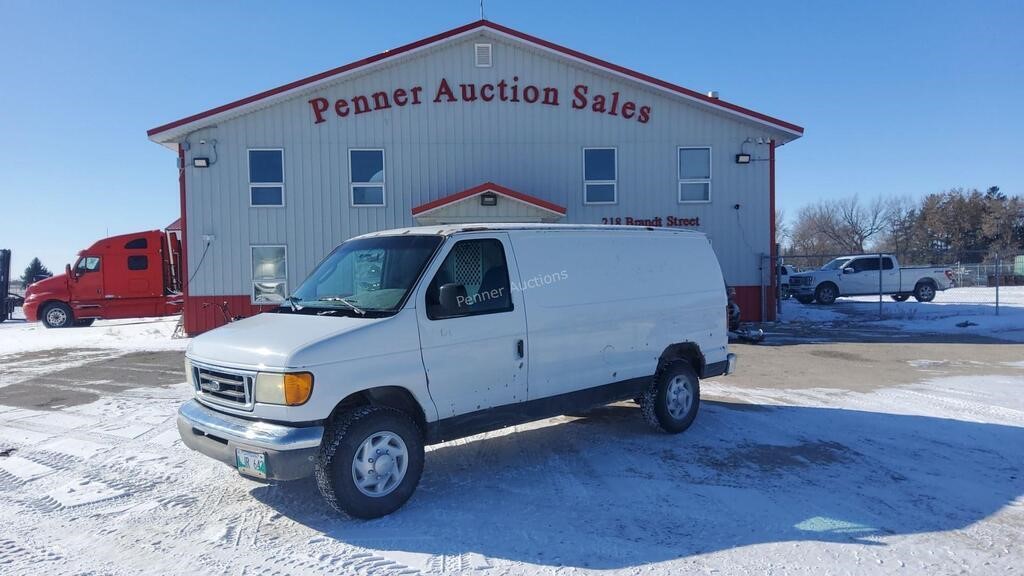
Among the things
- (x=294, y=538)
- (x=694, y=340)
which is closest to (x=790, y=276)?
(x=694, y=340)

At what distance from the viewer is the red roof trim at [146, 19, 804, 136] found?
51.0 ft

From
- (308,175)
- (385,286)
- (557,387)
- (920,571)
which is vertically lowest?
(920,571)

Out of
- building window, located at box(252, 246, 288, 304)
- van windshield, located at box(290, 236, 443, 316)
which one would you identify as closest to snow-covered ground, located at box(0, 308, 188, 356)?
building window, located at box(252, 246, 288, 304)

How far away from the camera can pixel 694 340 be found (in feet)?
22.7

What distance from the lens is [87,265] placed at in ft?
62.6

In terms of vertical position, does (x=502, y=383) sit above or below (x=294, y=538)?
above

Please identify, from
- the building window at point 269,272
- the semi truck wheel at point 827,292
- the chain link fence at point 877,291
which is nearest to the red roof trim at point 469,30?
the building window at point 269,272

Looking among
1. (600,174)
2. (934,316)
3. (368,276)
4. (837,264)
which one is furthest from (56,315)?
(837,264)

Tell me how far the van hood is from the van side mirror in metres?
0.46

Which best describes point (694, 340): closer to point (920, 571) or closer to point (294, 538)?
point (920, 571)

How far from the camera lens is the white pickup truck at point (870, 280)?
77.1ft

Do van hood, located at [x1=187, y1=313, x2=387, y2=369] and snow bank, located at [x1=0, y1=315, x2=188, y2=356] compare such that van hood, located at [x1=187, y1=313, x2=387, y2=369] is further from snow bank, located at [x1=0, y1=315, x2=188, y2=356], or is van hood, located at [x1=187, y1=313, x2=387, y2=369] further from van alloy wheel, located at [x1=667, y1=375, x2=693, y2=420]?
snow bank, located at [x1=0, y1=315, x2=188, y2=356]

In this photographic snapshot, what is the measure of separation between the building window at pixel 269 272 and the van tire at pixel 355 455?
40.9ft

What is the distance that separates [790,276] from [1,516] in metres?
25.8
